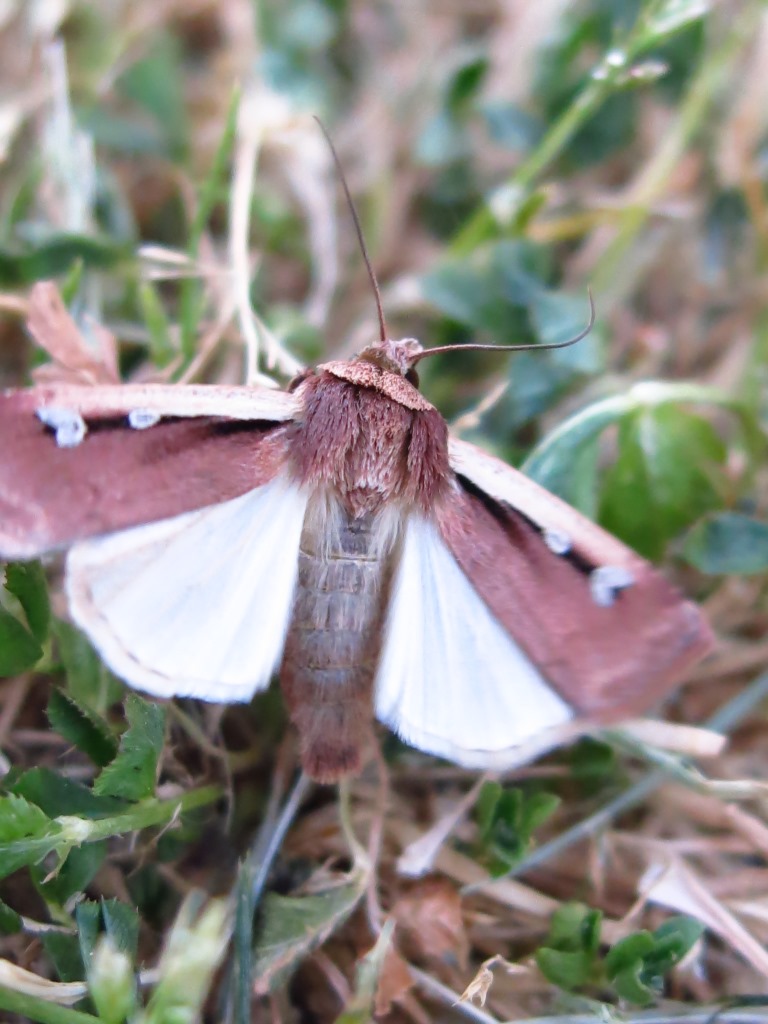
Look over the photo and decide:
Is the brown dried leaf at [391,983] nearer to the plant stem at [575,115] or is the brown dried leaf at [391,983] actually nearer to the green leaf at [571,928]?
the green leaf at [571,928]

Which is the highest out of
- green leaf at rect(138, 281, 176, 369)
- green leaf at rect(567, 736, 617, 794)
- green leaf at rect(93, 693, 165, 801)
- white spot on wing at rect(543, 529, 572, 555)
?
green leaf at rect(138, 281, 176, 369)

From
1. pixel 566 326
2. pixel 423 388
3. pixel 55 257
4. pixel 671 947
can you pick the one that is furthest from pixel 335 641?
pixel 55 257

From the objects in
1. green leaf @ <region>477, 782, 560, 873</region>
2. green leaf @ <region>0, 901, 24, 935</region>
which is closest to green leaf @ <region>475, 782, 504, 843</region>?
green leaf @ <region>477, 782, 560, 873</region>

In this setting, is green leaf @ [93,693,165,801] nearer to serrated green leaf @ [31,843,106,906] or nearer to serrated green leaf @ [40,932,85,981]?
serrated green leaf @ [31,843,106,906]

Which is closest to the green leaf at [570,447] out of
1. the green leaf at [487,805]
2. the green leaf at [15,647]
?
the green leaf at [487,805]

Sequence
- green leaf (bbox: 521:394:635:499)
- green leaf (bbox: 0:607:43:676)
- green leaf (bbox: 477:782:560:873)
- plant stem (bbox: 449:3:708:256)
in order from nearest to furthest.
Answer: green leaf (bbox: 0:607:43:676) < green leaf (bbox: 477:782:560:873) < green leaf (bbox: 521:394:635:499) < plant stem (bbox: 449:3:708:256)

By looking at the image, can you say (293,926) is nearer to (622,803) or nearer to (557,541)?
(622,803)

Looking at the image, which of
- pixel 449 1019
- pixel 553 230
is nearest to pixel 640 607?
pixel 449 1019

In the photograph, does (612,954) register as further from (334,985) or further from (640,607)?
(640,607)
